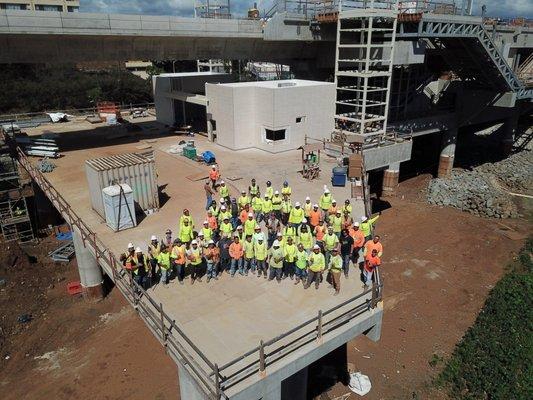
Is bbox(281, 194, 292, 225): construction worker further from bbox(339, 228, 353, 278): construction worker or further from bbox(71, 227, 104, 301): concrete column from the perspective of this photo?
bbox(71, 227, 104, 301): concrete column

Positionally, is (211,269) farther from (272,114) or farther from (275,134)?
(275,134)

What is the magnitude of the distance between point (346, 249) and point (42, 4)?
10326cm

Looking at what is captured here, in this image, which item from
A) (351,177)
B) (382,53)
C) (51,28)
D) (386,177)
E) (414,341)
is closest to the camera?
(414,341)

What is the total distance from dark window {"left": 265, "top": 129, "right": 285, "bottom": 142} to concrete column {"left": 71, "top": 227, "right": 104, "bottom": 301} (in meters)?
14.2

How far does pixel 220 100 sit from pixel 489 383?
77.5 feet

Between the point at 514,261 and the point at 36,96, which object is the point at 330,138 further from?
the point at 36,96

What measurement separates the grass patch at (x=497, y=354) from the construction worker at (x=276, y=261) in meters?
8.84

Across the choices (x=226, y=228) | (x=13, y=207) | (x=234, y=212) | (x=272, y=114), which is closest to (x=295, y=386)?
(x=226, y=228)

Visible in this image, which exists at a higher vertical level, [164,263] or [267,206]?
[267,206]

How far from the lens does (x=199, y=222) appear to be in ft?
62.5

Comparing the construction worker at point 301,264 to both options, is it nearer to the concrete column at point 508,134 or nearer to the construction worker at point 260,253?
the construction worker at point 260,253

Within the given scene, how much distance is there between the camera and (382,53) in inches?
Result: 1201

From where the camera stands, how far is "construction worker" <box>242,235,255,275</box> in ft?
47.0

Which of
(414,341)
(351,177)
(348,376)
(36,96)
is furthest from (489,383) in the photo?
(36,96)
